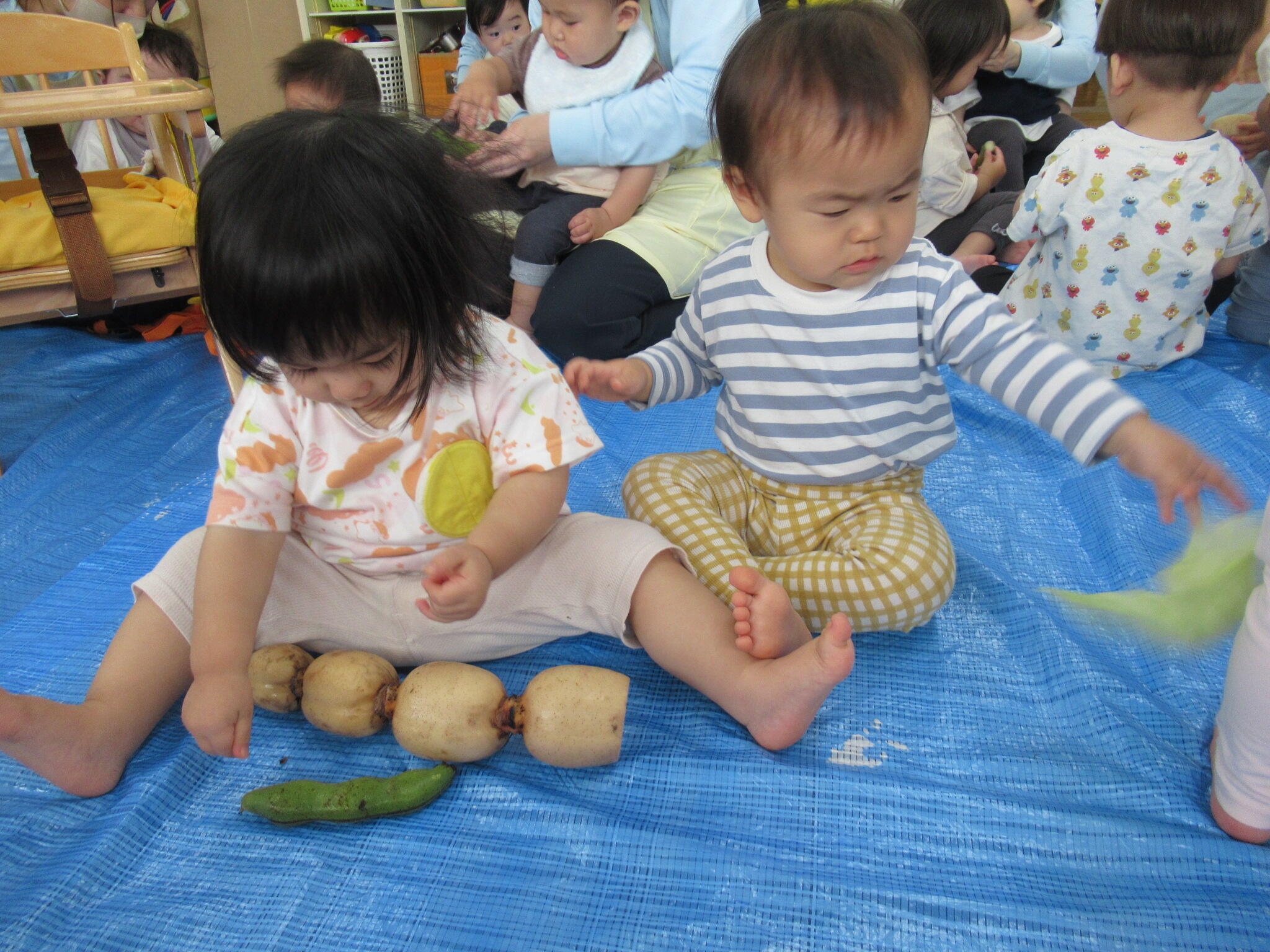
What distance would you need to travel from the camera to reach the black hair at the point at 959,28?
1.71 meters

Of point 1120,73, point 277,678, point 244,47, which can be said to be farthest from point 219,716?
point 244,47

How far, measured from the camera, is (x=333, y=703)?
2.47 feet

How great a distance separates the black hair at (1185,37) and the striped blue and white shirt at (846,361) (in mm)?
785

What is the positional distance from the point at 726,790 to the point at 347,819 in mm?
308

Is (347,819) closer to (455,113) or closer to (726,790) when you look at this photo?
(726,790)

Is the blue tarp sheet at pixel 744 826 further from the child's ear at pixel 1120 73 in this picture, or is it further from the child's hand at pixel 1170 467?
the child's ear at pixel 1120 73

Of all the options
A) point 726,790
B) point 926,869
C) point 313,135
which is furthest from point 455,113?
point 926,869

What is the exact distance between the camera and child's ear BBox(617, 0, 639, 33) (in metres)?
1.44

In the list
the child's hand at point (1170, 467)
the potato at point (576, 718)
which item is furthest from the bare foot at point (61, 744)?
the child's hand at point (1170, 467)

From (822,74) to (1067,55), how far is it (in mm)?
1701

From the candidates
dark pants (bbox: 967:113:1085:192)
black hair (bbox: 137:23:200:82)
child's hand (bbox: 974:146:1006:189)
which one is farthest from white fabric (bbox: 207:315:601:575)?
black hair (bbox: 137:23:200:82)

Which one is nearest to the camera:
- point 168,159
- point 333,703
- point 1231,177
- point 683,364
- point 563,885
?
point 563,885

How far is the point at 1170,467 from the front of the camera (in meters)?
0.61

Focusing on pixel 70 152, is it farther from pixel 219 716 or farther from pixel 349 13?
pixel 349 13
